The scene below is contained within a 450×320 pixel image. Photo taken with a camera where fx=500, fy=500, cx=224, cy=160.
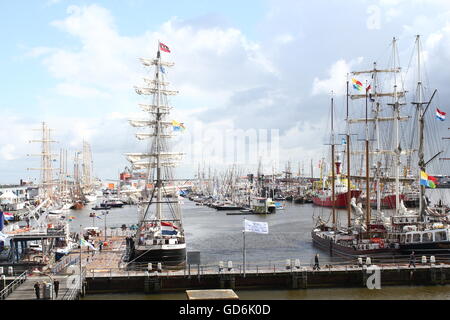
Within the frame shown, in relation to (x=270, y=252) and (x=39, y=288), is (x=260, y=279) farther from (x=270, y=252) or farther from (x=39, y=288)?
(x=270, y=252)

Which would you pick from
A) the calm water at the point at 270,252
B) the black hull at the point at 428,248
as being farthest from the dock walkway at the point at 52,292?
the black hull at the point at 428,248

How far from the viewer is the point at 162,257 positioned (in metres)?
46.3

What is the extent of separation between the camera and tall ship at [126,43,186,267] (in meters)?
46.5

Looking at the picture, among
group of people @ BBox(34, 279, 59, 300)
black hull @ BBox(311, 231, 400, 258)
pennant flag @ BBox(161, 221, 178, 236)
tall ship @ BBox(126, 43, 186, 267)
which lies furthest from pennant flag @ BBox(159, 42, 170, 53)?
group of people @ BBox(34, 279, 59, 300)

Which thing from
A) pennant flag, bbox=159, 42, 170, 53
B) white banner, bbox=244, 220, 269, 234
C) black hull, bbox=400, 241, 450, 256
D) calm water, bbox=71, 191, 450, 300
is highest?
pennant flag, bbox=159, 42, 170, 53

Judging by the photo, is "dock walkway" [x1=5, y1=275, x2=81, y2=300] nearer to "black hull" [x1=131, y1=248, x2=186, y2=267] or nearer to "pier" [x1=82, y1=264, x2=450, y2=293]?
"pier" [x1=82, y1=264, x2=450, y2=293]

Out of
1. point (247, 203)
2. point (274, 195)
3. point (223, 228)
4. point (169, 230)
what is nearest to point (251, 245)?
point (169, 230)

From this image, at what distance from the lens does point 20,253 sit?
153 ft

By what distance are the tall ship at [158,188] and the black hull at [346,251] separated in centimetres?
1662

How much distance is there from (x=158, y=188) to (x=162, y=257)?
11.5 m

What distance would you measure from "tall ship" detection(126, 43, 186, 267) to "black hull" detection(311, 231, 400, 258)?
16.6m
